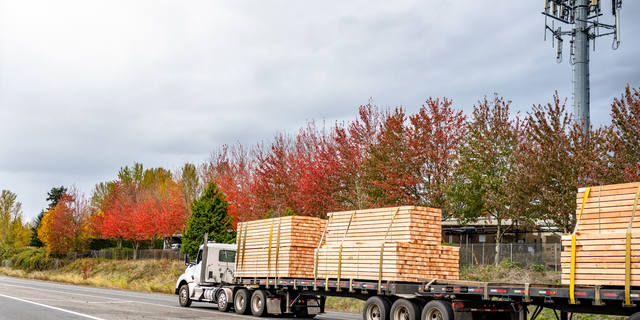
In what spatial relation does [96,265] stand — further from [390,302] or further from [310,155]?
[390,302]

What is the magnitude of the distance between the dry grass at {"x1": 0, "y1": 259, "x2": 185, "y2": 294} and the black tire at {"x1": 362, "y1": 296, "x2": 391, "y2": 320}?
2276 centimetres

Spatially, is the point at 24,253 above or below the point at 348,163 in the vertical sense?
below

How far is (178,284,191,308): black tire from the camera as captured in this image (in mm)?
21022

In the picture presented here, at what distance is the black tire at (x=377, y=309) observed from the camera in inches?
499

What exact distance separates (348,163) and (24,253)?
4818 centimetres

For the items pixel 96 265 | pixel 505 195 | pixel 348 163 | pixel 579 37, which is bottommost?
pixel 96 265

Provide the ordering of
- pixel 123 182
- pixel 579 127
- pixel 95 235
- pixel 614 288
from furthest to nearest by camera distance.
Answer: pixel 123 182
pixel 95 235
pixel 579 127
pixel 614 288

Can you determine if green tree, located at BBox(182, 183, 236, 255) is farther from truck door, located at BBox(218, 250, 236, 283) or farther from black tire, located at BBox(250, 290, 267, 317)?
black tire, located at BBox(250, 290, 267, 317)

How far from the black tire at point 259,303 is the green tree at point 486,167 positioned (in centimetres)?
1117

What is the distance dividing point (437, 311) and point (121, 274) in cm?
4094

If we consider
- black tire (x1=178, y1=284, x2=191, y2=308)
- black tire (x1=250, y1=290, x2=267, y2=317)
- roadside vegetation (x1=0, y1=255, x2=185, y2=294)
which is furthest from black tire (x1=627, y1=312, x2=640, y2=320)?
roadside vegetation (x1=0, y1=255, x2=185, y2=294)

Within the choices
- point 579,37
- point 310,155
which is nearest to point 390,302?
point 310,155

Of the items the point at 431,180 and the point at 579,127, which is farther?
the point at 431,180

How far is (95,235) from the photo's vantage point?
59406mm
